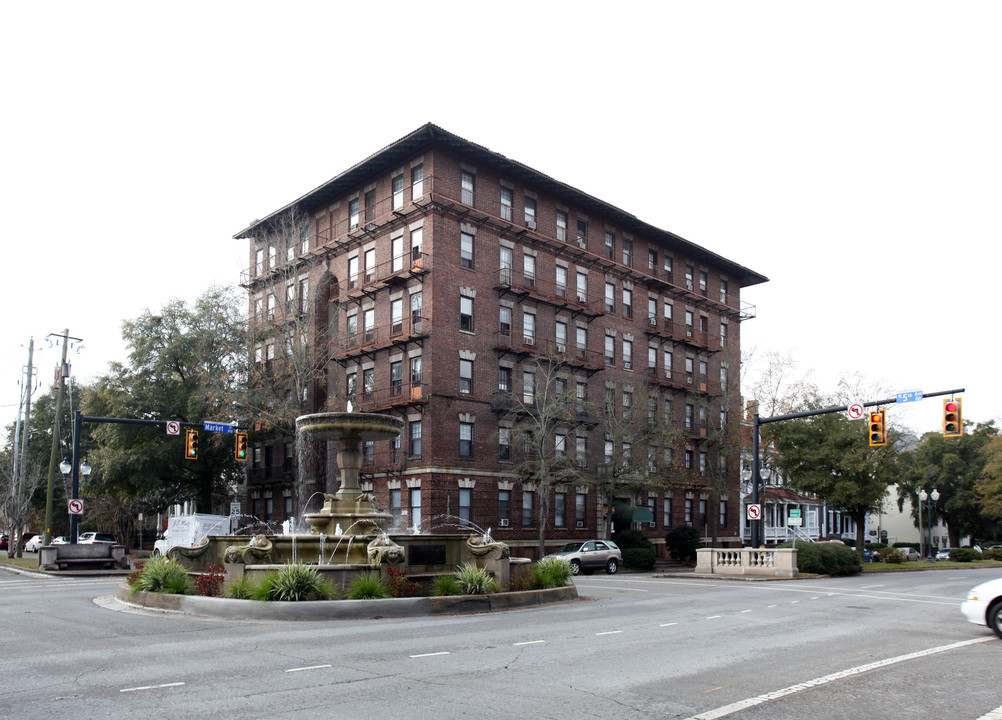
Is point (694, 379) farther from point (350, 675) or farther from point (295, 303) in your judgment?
point (350, 675)

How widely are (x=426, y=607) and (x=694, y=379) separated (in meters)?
42.9

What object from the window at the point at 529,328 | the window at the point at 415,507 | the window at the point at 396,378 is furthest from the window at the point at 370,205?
the window at the point at 415,507

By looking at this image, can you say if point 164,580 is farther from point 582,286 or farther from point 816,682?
point 582,286

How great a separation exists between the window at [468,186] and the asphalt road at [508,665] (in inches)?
1137

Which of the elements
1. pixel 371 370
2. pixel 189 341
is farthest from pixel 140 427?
pixel 371 370

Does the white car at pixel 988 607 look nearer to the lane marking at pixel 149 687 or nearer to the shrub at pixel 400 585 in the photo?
the shrub at pixel 400 585

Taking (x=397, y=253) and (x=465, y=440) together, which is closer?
(x=465, y=440)

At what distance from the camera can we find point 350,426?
2102 centimetres

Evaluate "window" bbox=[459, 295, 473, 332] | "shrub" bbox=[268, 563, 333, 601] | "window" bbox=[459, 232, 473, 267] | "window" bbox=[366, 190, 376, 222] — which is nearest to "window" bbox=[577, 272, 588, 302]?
"window" bbox=[459, 232, 473, 267]

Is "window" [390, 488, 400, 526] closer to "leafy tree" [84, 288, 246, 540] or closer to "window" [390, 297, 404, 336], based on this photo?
"window" [390, 297, 404, 336]

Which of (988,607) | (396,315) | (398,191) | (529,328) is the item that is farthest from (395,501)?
(988,607)

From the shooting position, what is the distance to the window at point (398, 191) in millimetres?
43594

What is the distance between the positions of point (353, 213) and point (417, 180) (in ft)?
19.5

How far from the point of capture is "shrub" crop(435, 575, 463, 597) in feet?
56.3
